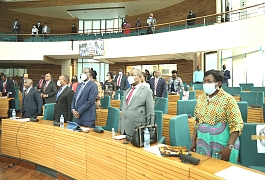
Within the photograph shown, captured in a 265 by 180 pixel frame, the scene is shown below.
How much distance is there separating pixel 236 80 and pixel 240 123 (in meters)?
10.2

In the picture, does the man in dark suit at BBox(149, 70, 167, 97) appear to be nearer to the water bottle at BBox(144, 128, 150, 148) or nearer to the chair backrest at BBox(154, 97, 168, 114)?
the chair backrest at BBox(154, 97, 168, 114)

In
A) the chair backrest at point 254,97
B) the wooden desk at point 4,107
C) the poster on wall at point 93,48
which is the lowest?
the wooden desk at point 4,107

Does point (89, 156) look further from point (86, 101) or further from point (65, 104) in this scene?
point (65, 104)

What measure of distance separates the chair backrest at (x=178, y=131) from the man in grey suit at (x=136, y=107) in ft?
1.26

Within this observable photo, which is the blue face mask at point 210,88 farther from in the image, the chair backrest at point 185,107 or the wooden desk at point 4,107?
the wooden desk at point 4,107

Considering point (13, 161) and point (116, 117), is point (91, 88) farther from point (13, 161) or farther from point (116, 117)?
point (13, 161)

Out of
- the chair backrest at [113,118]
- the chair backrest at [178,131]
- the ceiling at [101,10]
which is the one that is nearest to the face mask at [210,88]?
the chair backrest at [178,131]

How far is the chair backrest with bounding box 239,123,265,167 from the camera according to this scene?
2270mm

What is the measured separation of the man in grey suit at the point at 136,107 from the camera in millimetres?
2779

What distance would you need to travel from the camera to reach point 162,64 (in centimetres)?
1502

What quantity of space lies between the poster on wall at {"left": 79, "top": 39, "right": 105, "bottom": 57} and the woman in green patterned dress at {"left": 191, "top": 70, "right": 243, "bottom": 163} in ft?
35.5

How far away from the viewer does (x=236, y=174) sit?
1.52 metres

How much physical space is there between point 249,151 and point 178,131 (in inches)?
27.1

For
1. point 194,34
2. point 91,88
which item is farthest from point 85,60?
point 91,88
